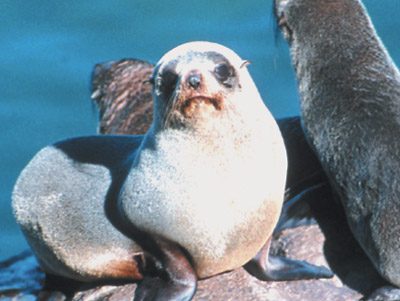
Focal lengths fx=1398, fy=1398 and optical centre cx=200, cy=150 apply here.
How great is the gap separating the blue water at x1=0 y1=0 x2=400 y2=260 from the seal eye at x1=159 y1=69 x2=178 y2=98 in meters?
3.86

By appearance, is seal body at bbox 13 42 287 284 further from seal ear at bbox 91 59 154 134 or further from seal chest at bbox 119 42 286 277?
seal ear at bbox 91 59 154 134

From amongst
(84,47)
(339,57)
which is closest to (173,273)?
(339,57)

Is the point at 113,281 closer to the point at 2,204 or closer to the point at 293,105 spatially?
the point at 2,204

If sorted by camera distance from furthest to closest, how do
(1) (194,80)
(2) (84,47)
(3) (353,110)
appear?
(2) (84,47), (3) (353,110), (1) (194,80)

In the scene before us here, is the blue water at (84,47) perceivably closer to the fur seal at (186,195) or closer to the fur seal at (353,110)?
the fur seal at (353,110)

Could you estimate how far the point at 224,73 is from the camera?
7113 mm

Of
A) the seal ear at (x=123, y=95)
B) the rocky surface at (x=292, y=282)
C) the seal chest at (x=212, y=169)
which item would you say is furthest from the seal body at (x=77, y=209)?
the seal ear at (x=123, y=95)

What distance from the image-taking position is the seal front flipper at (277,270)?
7672 millimetres

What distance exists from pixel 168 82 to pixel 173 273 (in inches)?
40.5

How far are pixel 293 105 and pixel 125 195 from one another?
415 centimetres

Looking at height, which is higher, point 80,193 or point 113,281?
point 80,193

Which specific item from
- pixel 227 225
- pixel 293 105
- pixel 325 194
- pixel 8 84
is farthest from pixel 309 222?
pixel 8 84

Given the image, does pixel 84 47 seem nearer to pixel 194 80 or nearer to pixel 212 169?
pixel 212 169

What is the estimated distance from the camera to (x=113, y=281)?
7.89 meters
